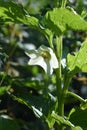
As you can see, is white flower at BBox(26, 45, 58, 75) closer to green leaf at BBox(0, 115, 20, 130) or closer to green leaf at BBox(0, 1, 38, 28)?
green leaf at BBox(0, 1, 38, 28)

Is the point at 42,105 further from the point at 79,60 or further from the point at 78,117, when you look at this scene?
the point at 79,60

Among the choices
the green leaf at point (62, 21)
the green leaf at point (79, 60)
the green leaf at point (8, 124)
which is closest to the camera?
the green leaf at point (62, 21)

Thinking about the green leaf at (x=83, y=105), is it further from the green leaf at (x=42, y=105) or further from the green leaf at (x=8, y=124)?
the green leaf at (x=8, y=124)

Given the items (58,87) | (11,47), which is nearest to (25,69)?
(11,47)

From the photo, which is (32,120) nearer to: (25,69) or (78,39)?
(25,69)

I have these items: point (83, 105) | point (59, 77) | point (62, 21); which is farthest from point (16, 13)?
point (83, 105)

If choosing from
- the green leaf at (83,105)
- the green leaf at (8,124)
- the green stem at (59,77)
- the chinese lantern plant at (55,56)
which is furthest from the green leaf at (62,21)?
the green leaf at (8,124)

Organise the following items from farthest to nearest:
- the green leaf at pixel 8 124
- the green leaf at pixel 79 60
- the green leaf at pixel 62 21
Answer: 1. the green leaf at pixel 8 124
2. the green leaf at pixel 79 60
3. the green leaf at pixel 62 21

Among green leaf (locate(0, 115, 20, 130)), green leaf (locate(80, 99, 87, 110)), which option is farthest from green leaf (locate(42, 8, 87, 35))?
green leaf (locate(0, 115, 20, 130))
